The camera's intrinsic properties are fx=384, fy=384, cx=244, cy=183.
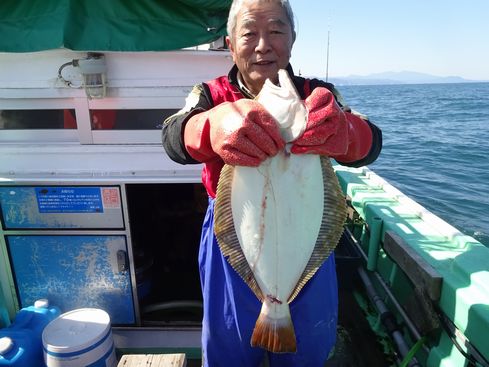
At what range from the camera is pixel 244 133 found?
1.52 metres

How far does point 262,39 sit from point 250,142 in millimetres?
623

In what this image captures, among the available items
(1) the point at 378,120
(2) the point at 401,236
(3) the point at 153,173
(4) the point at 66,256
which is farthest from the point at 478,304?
(1) the point at 378,120

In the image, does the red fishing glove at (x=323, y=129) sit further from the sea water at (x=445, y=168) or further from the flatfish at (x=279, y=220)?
the sea water at (x=445, y=168)

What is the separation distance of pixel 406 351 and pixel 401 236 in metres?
0.84

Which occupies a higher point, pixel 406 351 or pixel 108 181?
pixel 108 181

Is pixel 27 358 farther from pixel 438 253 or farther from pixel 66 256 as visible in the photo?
pixel 438 253

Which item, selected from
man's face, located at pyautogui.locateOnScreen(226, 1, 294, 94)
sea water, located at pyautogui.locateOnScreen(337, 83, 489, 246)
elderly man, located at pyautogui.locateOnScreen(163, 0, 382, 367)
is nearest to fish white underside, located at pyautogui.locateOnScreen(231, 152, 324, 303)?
elderly man, located at pyautogui.locateOnScreen(163, 0, 382, 367)

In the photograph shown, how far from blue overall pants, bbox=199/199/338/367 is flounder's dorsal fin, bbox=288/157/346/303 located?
0.25 meters

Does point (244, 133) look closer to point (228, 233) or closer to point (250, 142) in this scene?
point (250, 142)

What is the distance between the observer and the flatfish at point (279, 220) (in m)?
1.67

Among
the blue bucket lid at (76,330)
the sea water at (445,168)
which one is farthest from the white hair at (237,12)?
the sea water at (445,168)

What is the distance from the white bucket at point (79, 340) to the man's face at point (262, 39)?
2268 millimetres

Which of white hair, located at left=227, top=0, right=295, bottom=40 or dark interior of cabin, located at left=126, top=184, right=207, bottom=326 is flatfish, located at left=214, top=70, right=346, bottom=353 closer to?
white hair, located at left=227, top=0, right=295, bottom=40

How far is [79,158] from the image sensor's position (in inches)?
133
